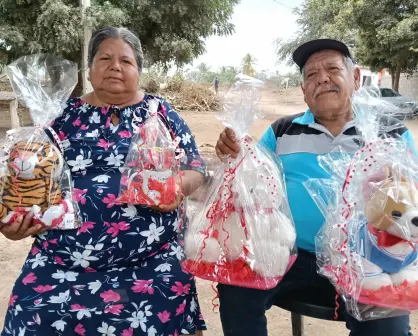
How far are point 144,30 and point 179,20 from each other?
1.08 meters

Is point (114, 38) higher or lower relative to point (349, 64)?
higher

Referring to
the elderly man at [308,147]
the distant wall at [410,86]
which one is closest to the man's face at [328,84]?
the elderly man at [308,147]

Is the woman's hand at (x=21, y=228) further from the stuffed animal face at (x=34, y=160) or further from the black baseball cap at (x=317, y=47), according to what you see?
the black baseball cap at (x=317, y=47)

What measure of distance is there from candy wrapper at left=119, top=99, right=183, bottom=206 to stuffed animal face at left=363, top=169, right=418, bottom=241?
84cm

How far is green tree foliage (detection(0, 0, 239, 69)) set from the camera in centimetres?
1026

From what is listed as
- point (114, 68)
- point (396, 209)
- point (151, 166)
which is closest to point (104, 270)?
point (151, 166)

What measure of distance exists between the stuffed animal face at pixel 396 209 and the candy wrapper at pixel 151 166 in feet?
2.76

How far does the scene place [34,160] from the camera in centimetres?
182

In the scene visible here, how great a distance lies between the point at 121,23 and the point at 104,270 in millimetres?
9927

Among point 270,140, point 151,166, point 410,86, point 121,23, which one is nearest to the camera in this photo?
point 151,166

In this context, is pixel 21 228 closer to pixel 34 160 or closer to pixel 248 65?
pixel 34 160

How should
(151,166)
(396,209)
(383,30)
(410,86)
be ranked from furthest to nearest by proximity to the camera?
(410,86), (383,30), (151,166), (396,209)

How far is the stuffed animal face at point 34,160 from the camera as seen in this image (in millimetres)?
1802

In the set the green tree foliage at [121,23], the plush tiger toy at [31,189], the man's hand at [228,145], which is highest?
the green tree foliage at [121,23]
